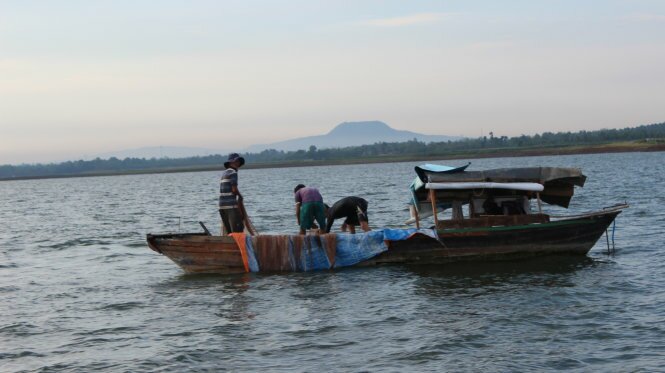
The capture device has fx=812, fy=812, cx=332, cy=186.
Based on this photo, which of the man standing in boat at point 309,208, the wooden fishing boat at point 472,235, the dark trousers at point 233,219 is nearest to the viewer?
the wooden fishing boat at point 472,235

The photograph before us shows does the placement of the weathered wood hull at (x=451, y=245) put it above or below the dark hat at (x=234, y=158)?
below

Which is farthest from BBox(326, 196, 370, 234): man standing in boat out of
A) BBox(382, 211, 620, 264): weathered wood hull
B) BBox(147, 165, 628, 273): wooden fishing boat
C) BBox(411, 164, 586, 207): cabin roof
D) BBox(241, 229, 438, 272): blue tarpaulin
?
BBox(411, 164, 586, 207): cabin roof

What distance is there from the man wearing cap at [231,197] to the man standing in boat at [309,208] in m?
1.39

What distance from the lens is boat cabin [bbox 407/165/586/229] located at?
18.7 metres

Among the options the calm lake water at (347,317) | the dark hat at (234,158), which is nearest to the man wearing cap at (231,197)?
the dark hat at (234,158)

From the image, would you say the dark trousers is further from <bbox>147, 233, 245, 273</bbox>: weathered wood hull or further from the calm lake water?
the calm lake water

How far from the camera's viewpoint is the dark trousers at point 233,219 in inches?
741

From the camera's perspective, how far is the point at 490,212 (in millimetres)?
19688

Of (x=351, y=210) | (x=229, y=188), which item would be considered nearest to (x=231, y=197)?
(x=229, y=188)

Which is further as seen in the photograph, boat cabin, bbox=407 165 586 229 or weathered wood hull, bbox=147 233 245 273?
boat cabin, bbox=407 165 586 229

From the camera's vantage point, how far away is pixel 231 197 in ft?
61.2

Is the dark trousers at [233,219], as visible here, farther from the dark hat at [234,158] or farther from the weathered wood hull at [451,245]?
the dark hat at [234,158]

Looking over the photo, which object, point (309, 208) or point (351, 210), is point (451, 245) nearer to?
point (351, 210)

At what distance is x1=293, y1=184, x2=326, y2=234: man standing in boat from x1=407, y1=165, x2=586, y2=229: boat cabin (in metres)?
2.38
